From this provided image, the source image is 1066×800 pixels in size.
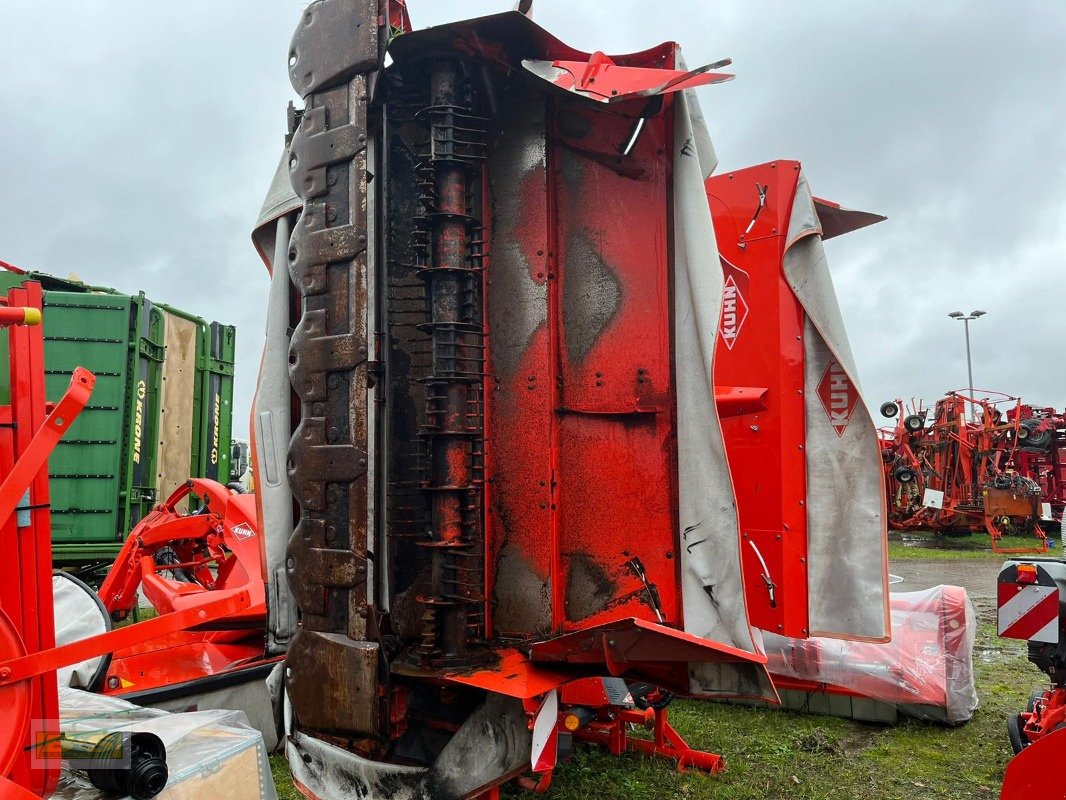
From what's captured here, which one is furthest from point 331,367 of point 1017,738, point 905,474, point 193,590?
point 905,474

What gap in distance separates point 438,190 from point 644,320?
0.99 m

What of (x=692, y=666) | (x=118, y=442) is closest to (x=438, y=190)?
(x=692, y=666)

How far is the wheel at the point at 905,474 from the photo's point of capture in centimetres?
1850

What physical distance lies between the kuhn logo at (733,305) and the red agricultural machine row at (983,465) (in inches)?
604

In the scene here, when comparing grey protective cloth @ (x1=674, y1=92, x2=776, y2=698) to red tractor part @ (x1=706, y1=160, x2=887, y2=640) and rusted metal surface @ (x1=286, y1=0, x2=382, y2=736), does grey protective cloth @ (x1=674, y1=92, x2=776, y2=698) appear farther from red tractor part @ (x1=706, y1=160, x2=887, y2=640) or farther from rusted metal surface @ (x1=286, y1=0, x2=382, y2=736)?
rusted metal surface @ (x1=286, y1=0, x2=382, y2=736)

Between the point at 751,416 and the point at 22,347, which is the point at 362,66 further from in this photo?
the point at 751,416

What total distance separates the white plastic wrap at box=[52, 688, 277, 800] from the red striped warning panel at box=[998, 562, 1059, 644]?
3.59 metres

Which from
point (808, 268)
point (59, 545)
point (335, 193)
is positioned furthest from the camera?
point (59, 545)

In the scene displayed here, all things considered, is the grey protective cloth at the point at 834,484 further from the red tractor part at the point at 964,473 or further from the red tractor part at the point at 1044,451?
the red tractor part at the point at 1044,451

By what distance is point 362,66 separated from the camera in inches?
117

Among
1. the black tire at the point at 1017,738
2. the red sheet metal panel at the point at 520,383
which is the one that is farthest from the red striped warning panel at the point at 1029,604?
the red sheet metal panel at the point at 520,383

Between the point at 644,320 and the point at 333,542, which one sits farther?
the point at 644,320

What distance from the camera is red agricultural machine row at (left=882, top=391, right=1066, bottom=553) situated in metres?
Answer: 17.5

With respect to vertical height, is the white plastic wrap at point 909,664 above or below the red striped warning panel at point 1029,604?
below
